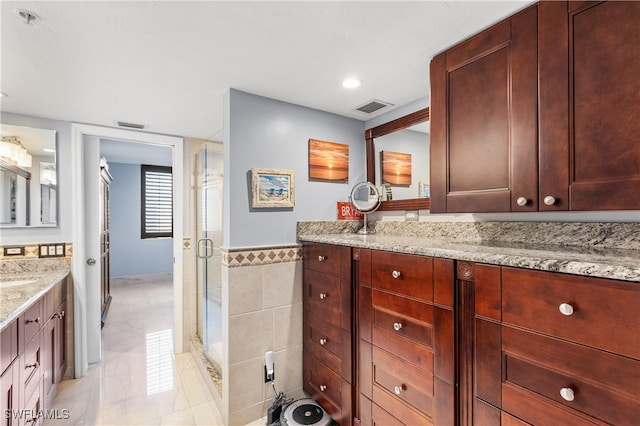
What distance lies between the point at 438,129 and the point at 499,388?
1.11 metres

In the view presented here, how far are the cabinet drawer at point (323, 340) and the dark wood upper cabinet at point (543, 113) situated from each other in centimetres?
99

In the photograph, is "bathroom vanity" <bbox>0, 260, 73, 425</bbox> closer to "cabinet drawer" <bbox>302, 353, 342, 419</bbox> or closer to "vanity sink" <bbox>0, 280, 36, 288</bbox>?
"vanity sink" <bbox>0, 280, 36, 288</bbox>

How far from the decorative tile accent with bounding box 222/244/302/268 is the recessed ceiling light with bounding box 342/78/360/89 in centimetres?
A: 109

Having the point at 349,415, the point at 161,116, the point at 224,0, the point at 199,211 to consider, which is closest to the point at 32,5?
the point at 224,0

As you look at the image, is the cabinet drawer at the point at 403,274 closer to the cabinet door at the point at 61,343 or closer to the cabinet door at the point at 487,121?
the cabinet door at the point at 487,121

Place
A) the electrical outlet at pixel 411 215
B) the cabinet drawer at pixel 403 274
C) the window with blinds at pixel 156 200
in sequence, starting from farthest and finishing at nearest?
the window with blinds at pixel 156 200 < the electrical outlet at pixel 411 215 < the cabinet drawer at pixel 403 274

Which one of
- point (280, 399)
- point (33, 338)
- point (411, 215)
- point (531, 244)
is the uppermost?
point (411, 215)

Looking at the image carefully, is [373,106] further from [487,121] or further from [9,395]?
[9,395]

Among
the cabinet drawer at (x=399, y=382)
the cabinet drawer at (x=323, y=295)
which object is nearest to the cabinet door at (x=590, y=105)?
the cabinet drawer at (x=399, y=382)

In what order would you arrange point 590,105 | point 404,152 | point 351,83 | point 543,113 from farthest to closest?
point 404,152 → point 351,83 → point 543,113 → point 590,105

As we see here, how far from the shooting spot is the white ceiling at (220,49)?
1.15 meters

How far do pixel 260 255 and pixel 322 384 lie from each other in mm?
910

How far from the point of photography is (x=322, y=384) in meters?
1.89

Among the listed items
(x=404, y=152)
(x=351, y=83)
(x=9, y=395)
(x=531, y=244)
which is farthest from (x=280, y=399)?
(x=351, y=83)
